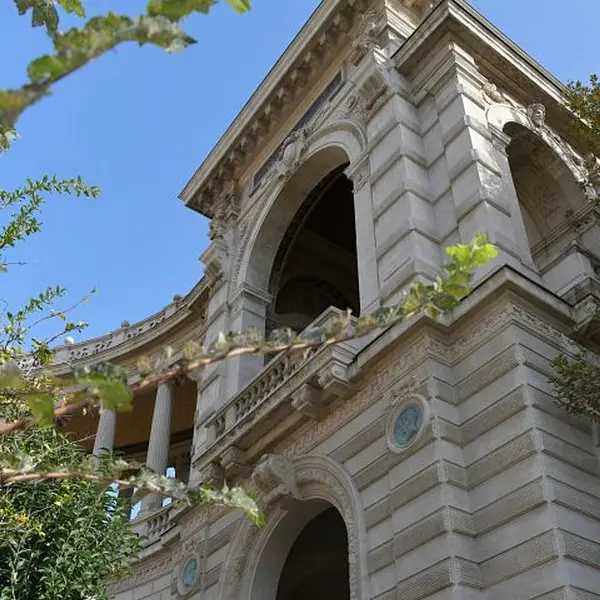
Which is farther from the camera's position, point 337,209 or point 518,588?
point 337,209

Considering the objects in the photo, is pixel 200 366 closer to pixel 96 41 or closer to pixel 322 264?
pixel 96 41

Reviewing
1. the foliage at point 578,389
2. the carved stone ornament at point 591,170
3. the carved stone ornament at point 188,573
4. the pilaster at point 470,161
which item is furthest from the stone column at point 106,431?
the foliage at point 578,389

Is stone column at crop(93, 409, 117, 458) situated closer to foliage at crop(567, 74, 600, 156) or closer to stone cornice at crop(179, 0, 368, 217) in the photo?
stone cornice at crop(179, 0, 368, 217)

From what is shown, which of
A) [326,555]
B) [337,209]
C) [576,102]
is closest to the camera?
[576,102]

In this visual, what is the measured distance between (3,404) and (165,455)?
51.5ft

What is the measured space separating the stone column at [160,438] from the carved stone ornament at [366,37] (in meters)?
11.7

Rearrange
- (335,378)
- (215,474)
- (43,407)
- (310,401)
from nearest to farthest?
1. (43,407)
2. (335,378)
3. (310,401)
4. (215,474)

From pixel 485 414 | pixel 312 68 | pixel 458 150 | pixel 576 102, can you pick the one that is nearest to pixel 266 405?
pixel 485 414

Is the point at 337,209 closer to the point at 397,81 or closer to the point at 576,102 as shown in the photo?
the point at 397,81

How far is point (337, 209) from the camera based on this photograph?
22.6 metres

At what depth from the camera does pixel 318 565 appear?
18.0 m

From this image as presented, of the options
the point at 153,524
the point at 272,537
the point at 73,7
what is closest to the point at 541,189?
the point at 272,537

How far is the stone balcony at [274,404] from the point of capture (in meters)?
13.0

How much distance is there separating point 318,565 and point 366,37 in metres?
12.2
